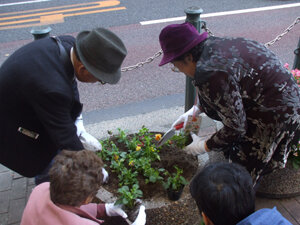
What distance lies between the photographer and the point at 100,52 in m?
1.81

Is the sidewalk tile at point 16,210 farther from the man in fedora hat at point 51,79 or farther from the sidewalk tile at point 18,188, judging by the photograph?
the man in fedora hat at point 51,79

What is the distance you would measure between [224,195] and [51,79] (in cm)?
113

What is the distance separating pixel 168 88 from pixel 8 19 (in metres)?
5.81

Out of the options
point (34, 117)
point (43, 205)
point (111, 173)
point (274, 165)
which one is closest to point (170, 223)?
point (111, 173)

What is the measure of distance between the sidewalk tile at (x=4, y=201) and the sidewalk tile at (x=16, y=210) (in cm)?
4

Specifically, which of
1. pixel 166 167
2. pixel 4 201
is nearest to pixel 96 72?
pixel 166 167

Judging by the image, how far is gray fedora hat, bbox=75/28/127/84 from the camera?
1801 mm

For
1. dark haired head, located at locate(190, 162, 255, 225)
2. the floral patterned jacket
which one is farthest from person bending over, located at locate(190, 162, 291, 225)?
the floral patterned jacket

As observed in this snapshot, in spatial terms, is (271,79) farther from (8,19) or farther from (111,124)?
(8,19)

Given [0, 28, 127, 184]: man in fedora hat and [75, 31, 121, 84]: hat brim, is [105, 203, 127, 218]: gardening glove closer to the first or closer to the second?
[0, 28, 127, 184]: man in fedora hat

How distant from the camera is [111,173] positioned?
2.67 m

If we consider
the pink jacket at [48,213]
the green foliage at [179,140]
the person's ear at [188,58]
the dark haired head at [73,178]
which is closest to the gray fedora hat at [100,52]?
the person's ear at [188,58]

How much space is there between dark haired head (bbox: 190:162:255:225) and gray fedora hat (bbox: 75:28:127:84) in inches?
34.5

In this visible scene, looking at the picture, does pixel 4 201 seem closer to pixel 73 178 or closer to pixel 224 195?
pixel 73 178
